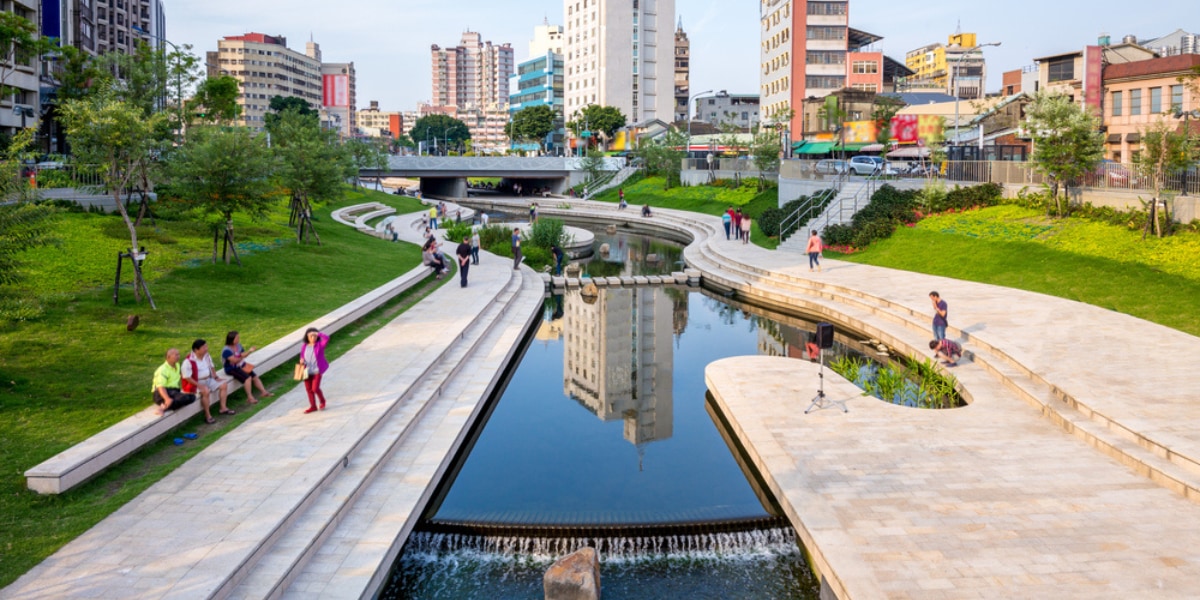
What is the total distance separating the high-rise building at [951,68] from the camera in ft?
333

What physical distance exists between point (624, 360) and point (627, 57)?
10607 cm

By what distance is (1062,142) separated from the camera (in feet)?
103

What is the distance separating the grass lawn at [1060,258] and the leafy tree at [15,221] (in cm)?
2361

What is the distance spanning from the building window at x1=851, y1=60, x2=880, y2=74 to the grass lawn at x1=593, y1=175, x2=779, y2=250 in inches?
913

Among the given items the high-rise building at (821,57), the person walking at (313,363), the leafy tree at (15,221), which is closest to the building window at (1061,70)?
the high-rise building at (821,57)

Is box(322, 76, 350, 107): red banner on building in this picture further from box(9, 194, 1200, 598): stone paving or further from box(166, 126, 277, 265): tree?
box(9, 194, 1200, 598): stone paving

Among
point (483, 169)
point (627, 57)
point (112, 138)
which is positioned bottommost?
point (112, 138)

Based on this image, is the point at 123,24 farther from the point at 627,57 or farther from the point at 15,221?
the point at 15,221

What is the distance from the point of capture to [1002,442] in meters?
14.2

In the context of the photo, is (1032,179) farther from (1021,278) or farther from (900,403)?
(900,403)

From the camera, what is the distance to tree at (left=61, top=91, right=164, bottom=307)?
63.2 ft

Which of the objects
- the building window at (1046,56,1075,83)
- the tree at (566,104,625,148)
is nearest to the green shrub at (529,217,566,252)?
the building window at (1046,56,1075,83)

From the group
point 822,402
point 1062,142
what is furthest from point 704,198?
point 822,402

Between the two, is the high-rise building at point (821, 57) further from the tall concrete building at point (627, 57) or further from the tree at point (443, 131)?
the tree at point (443, 131)
